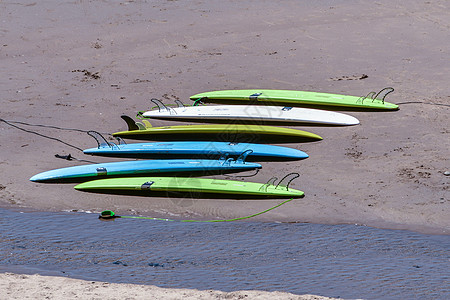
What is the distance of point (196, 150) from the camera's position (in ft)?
33.7

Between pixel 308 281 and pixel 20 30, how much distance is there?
9.48 metres

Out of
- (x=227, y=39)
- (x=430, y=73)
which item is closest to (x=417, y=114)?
(x=430, y=73)

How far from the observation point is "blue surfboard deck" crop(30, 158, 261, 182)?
32.0ft

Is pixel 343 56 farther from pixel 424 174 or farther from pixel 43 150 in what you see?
pixel 43 150

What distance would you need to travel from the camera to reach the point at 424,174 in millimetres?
9531

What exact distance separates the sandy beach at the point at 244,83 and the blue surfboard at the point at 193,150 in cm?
15

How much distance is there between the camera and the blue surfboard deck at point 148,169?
976 centimetres

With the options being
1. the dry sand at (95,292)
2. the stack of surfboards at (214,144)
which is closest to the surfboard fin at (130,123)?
the stack of surfboards at (214,144)

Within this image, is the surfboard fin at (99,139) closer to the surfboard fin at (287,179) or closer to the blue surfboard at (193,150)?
the blue surfboard at (193,150)

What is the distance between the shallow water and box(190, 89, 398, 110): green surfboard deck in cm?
340

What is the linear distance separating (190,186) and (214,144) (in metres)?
1.29

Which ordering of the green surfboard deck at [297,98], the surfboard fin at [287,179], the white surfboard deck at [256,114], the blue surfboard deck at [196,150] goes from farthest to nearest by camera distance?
the green surfboard deck at [297,98] < the white surfboard deck at [256,114] < the blue surfboard deck at [196,150] < the surfboard fin at [287,179]

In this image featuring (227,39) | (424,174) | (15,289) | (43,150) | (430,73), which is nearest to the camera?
(15,289)

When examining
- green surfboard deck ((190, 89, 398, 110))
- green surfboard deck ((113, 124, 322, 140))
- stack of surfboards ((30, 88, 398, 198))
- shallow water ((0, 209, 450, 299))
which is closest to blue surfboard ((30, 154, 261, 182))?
stack of surfboards ((30, 88, 398, 198))
